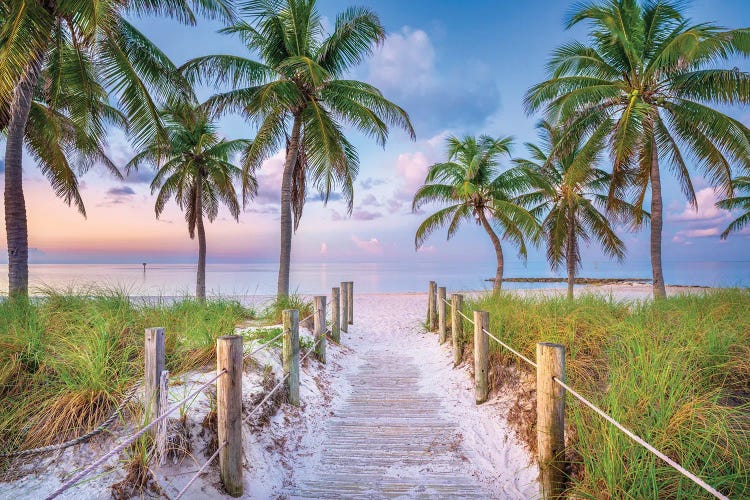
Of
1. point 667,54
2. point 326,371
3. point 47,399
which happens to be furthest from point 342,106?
point 47,399

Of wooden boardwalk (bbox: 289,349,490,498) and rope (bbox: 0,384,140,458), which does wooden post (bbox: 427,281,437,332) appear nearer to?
wooden boardwalk (bbox: 289,349,490,498)

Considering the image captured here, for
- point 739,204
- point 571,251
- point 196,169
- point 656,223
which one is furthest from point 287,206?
point 739,204

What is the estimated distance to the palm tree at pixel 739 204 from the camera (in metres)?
17.6

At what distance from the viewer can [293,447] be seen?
4.20 meters

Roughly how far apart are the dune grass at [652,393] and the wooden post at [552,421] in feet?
0.42

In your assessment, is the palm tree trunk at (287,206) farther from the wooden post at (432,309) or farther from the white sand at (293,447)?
the white sand at (293,447)

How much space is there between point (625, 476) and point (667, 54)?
999cm

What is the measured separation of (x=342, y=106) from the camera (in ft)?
33.3

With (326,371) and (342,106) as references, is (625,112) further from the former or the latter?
(326,371)

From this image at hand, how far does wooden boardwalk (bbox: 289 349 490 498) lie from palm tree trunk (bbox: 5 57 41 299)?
278 inches

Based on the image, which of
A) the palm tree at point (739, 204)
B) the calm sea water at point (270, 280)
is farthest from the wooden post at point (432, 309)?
the palm tree at point (739, 204)

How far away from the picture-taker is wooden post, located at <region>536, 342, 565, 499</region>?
3.11m

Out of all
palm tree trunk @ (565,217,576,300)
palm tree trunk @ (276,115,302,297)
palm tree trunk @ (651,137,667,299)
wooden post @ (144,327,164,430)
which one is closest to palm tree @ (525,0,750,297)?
palm tree trunk @ (651,137,667,299)

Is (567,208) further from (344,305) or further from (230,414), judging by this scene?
(230,414)
